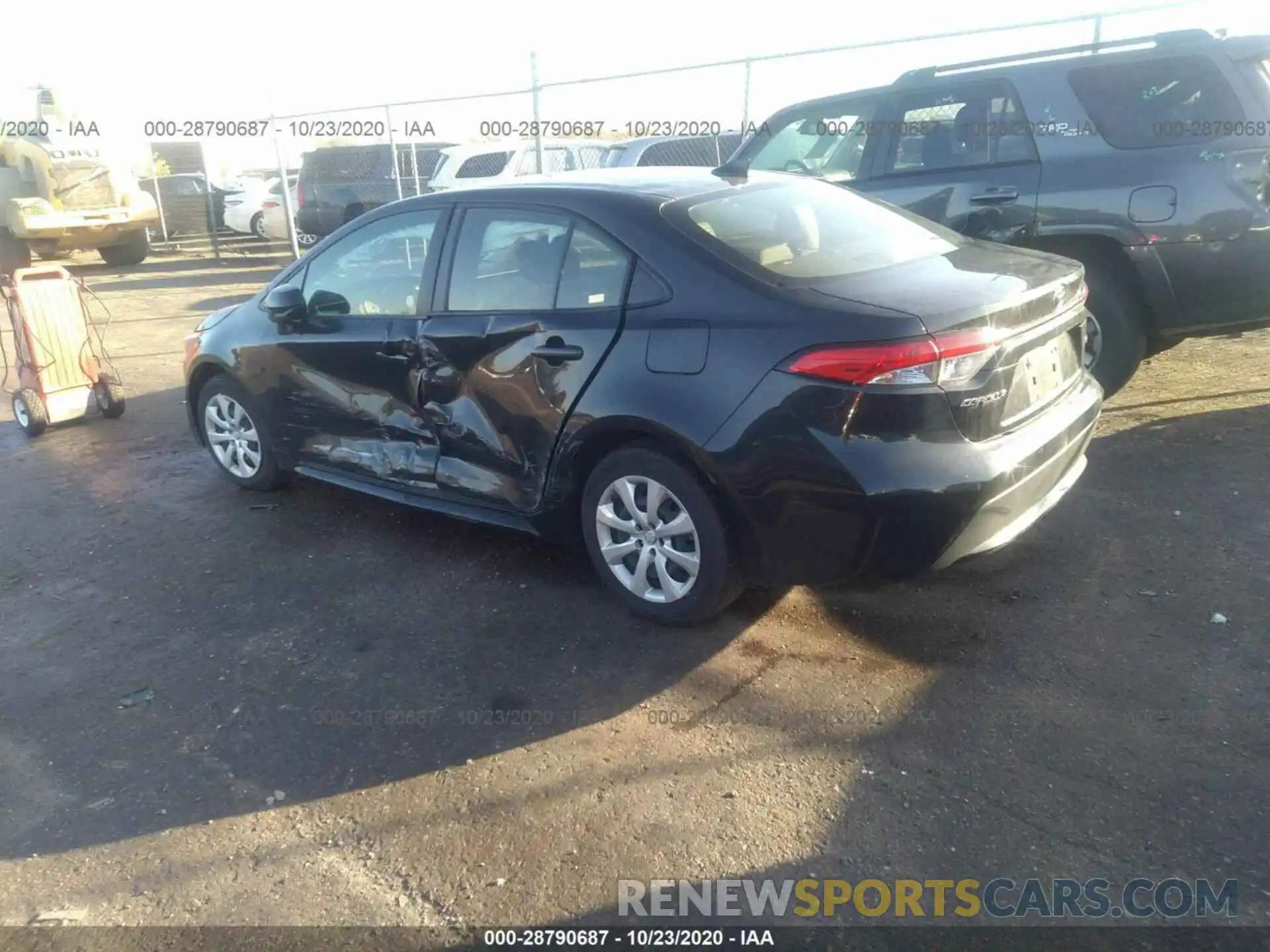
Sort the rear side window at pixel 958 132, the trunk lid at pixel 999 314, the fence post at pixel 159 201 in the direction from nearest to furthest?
the trunk lid at pixel 999 314
the rear side window at pixel 958 132
the fence post at pixel 159 201

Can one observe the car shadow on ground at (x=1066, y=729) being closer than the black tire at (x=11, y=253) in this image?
Yes

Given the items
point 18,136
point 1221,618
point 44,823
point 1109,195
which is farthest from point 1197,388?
point 18,136

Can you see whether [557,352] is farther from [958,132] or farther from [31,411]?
[31,411]

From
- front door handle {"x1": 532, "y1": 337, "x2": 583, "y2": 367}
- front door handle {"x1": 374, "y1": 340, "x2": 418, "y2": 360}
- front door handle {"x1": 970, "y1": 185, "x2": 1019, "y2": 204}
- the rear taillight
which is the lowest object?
front door handle {"x1": 374, "y1": 340, "x2": 418, "y2": 360}

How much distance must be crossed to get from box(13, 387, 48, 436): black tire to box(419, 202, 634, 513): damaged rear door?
4077mm

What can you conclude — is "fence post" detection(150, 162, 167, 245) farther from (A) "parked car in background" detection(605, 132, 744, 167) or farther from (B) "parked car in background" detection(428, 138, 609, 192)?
(A) "parked car in background" detection(605, 132, 744, 167)

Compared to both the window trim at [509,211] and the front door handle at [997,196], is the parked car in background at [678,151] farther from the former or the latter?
the window trim at [509,211]

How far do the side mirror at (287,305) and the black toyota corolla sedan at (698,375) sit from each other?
0.04 ft

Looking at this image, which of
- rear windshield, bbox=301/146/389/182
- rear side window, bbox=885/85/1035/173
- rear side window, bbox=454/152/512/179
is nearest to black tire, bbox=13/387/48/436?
rear side window, bbox=885/85/1035/173

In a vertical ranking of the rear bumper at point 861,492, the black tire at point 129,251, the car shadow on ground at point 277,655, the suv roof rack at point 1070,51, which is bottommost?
the car shadow on ground at point 277,655

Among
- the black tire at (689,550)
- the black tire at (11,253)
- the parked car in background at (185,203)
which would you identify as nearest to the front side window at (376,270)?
the black tire at (689,550)

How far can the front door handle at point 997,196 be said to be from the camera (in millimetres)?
5602

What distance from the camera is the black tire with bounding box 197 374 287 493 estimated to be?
5.22 m

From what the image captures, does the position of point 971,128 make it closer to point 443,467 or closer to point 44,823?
point 443,467
